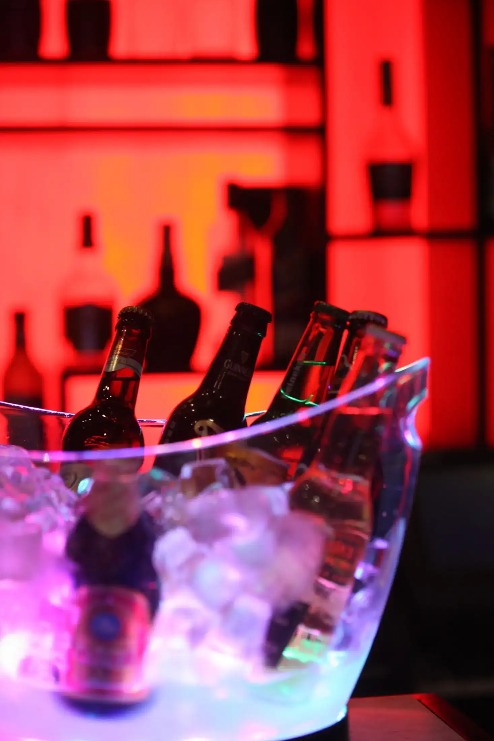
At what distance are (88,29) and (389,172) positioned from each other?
0.72 meters

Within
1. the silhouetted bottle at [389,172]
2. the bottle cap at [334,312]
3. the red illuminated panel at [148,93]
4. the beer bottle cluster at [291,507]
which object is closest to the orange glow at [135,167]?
the red illuminated panel at [148,93]

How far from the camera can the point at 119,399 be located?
0.76 m

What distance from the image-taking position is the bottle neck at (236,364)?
708 mm

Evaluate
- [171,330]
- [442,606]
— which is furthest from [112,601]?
[171,330]

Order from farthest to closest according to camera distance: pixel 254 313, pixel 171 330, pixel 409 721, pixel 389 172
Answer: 1. pixel 389 172
2. pixel 171 330
3. pixel 254 313
4. pixel 409 721

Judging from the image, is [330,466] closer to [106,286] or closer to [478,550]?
[478,550]

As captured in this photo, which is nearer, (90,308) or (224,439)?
(224,439)

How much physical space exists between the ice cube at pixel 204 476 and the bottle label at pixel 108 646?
58 mm

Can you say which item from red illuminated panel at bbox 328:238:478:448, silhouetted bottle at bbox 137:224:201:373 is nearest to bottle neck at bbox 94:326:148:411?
silhouetted bottle at bbox 137:224:201:373

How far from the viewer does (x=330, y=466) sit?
18.1 inches

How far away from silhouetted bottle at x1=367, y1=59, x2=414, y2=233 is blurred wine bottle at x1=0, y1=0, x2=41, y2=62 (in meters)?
0.77

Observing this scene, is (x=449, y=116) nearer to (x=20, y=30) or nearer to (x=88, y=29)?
(x=88, y=29)

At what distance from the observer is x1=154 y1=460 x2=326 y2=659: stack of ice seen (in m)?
0.43

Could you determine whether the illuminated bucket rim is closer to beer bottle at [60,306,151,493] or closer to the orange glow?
beer bottle at [60,306,151,493]
